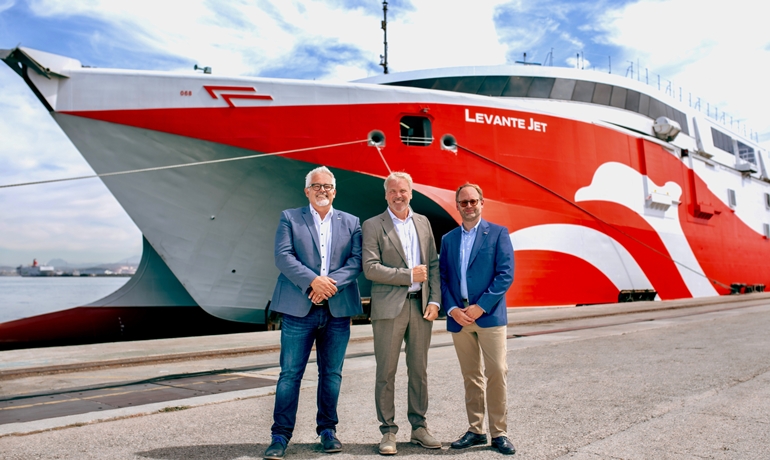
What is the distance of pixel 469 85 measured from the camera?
14562mm

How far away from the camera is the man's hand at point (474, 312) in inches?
127

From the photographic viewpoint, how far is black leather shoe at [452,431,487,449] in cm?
313

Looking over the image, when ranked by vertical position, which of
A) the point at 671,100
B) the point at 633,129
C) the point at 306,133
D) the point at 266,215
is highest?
the point at 671,100

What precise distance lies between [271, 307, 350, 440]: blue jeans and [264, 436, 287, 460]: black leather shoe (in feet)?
0.20

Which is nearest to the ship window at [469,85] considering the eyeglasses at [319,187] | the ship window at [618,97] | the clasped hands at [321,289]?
the ship window at [618,97]

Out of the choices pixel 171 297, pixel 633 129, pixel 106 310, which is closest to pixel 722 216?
pixel 633 129

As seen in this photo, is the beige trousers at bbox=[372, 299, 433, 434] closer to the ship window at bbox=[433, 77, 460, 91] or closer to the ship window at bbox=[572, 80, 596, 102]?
the ship window at bbox=[433, 77, 460, 91]

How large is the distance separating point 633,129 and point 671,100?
3.78 m

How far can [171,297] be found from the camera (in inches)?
522

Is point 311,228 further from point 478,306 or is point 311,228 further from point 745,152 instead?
point 745,152

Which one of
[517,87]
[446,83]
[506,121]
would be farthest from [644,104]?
[506,121]

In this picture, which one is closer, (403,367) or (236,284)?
(403,367)

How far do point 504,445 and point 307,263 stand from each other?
4.74 feet

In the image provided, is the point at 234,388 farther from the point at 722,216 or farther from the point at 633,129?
the point at 722,216
